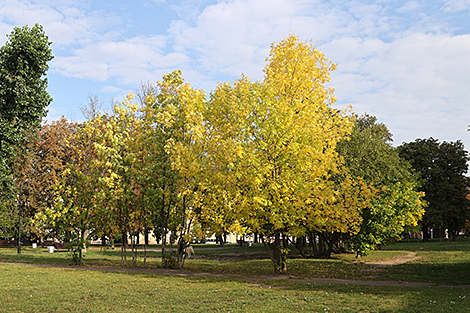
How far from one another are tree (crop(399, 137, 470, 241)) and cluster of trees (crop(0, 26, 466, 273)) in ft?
96.8

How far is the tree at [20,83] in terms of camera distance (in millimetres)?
29766

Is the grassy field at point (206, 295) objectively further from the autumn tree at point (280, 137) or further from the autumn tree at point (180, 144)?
the autumn tree at point (180, 144)

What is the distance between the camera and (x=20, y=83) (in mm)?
29766

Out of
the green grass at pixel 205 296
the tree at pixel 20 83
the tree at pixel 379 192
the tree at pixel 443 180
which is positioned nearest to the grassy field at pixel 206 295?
the green grass at pixel 205 296

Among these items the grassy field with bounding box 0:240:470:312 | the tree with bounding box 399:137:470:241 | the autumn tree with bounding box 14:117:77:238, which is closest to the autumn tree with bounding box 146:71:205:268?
the grassy field with bounding box 0:240:470:312

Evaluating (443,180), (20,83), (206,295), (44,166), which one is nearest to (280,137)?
(206,295)

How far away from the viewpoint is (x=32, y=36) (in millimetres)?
30609

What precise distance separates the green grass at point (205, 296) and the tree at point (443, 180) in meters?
40.4

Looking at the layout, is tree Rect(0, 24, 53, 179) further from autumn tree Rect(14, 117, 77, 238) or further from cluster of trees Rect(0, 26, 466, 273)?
cluster of trees Rect(0, 26, 466, 273)

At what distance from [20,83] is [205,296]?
26.1 meters

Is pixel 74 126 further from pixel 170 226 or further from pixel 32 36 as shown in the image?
pixel 170 226

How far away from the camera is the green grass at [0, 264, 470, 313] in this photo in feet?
31.8

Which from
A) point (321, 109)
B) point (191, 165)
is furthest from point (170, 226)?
point (321, 109)

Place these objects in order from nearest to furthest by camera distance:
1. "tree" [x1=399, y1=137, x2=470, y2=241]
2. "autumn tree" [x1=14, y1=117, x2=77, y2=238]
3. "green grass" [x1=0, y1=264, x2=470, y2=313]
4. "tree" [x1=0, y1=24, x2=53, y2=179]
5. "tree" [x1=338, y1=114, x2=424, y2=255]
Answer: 1. "green grass" [x1=0, y1=264, x2=470, y2=313]
2. "tree" [x1=338, y1=114, x2=424, y2=255]
3. "tree" [x1=0, y1=24, x2=53, y2=179]
4. "autumn tree" [x1=14, y1=117, x2=77, y2=238]
5. "tree" [x1=399, y1=137, x2=470, y2=241]
